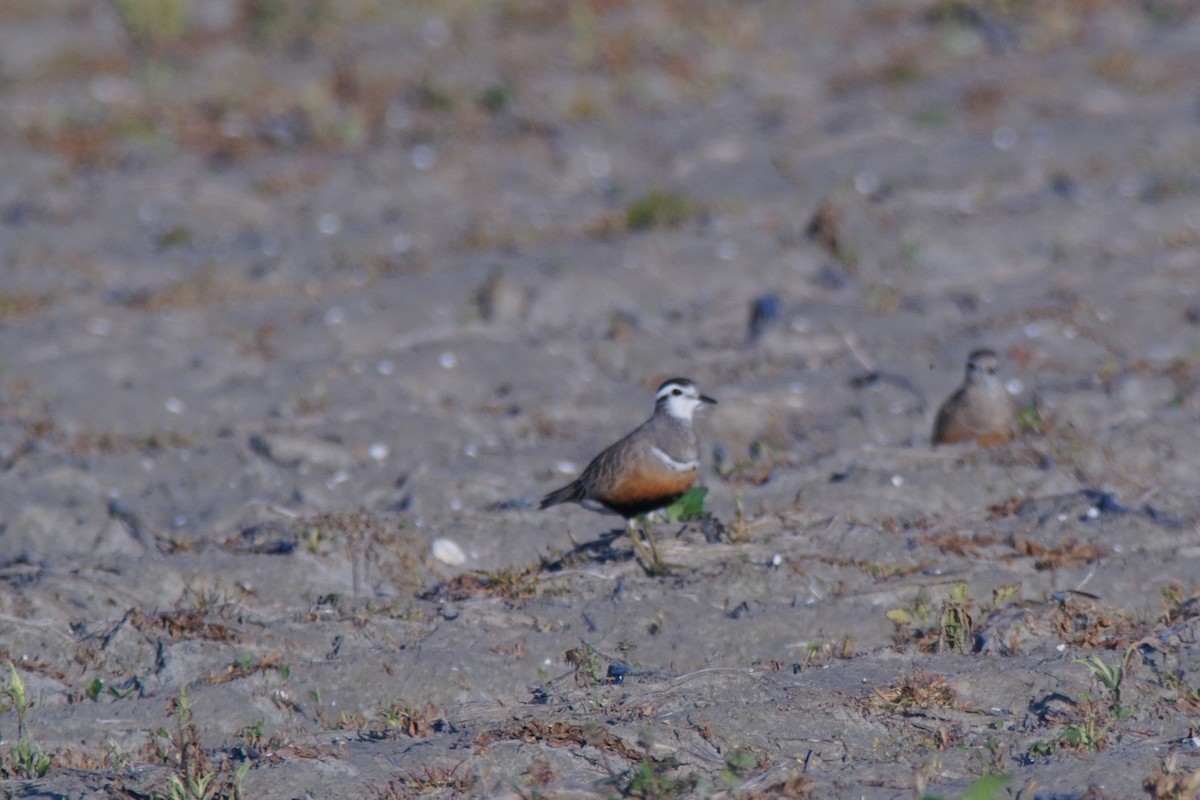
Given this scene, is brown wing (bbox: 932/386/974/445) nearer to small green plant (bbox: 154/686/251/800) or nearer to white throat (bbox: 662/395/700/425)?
white throat (bbox: 662/395/700/425)

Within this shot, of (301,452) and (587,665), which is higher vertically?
(587,665)

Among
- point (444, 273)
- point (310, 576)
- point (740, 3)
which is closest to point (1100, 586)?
point (310, 576)

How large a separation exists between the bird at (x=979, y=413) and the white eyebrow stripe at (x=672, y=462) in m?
1.92

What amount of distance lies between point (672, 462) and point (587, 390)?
2537mm

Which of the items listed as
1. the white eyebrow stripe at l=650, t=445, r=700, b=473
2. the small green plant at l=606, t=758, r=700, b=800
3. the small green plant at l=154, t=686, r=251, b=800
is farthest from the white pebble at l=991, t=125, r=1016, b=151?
the small green plant at l=154, t=686, r=251, b=800

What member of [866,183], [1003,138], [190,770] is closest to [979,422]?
[866,183]

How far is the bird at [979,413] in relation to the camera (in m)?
8.41

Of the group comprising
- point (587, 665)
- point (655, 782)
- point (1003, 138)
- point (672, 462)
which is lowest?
point (1003, 138)

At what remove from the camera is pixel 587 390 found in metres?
9.66

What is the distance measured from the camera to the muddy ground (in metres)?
5.54

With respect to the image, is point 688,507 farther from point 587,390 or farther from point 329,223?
point 329,223

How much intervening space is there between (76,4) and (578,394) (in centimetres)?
1063

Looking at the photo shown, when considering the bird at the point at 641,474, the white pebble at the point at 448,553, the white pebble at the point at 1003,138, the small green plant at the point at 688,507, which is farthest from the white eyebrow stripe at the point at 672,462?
the white pebble at the point at 1003,138

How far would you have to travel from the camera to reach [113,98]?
50.6 feet
